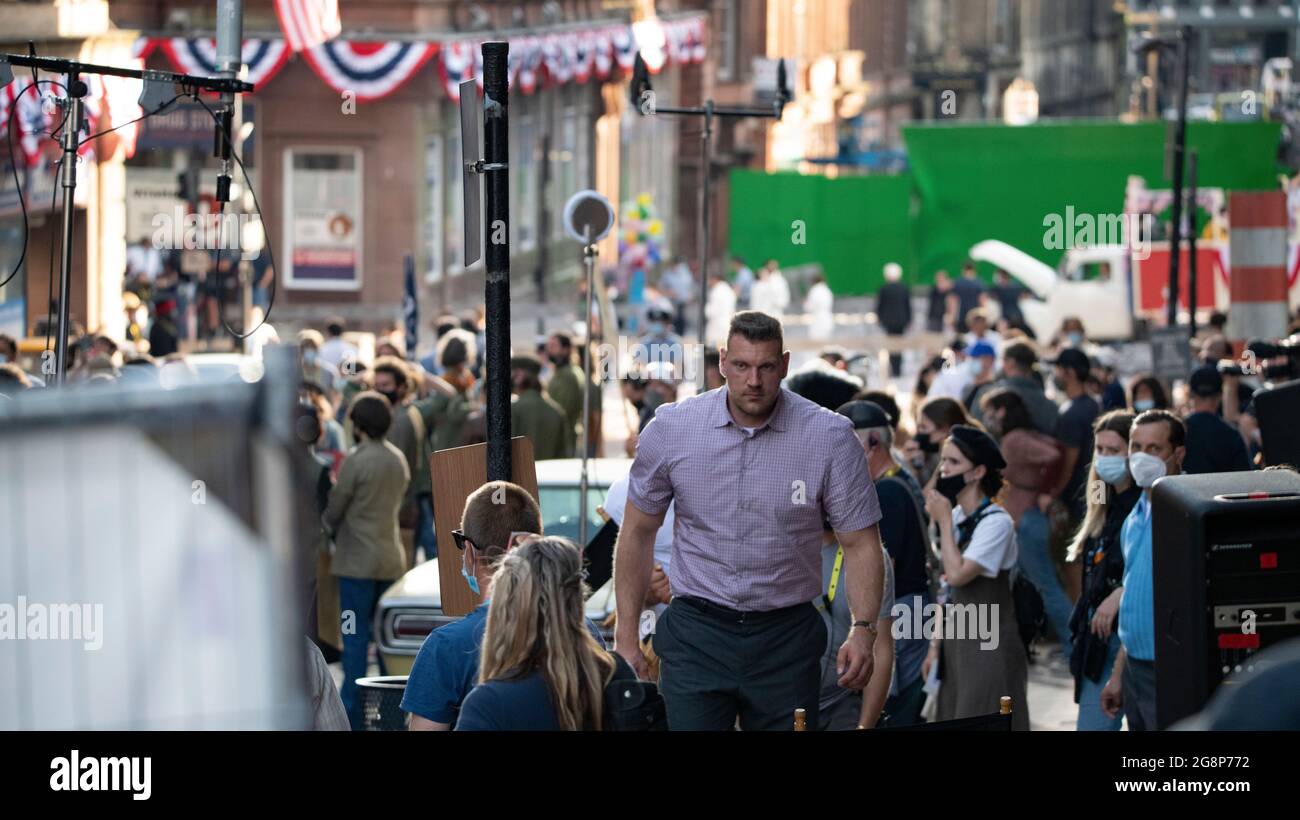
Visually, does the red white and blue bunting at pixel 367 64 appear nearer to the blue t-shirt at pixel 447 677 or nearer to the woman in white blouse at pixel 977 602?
the woman in white blouse at pixel 977 602

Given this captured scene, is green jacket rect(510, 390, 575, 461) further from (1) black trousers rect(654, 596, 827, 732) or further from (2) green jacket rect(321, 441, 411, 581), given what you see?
(1) black trousers rect(654, 596, 827, 732)

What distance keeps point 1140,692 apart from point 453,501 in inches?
110

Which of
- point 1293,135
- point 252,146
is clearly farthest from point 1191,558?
point 1293,135

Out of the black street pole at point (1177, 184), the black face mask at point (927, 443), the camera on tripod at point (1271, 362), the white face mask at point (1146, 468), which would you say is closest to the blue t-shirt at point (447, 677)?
the white face mask at point (1146, 468)

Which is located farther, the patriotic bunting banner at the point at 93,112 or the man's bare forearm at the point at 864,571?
the patriotic bunting banner at the point at 93,112

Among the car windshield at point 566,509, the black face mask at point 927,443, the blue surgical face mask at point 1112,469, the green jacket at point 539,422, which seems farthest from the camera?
the green jacket at point 539,422

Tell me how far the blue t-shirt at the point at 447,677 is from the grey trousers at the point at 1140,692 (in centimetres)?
345

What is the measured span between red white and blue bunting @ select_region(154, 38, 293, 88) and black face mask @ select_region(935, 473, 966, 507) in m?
28.8

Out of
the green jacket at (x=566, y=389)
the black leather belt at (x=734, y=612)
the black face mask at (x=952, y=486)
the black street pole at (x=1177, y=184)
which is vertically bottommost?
the black leather belt at (x=734, y=612)

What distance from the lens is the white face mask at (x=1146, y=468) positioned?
880cm

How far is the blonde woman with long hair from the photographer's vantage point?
5004mm

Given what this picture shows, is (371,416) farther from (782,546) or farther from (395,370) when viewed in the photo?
(782,546)

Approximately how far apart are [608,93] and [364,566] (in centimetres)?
4062
